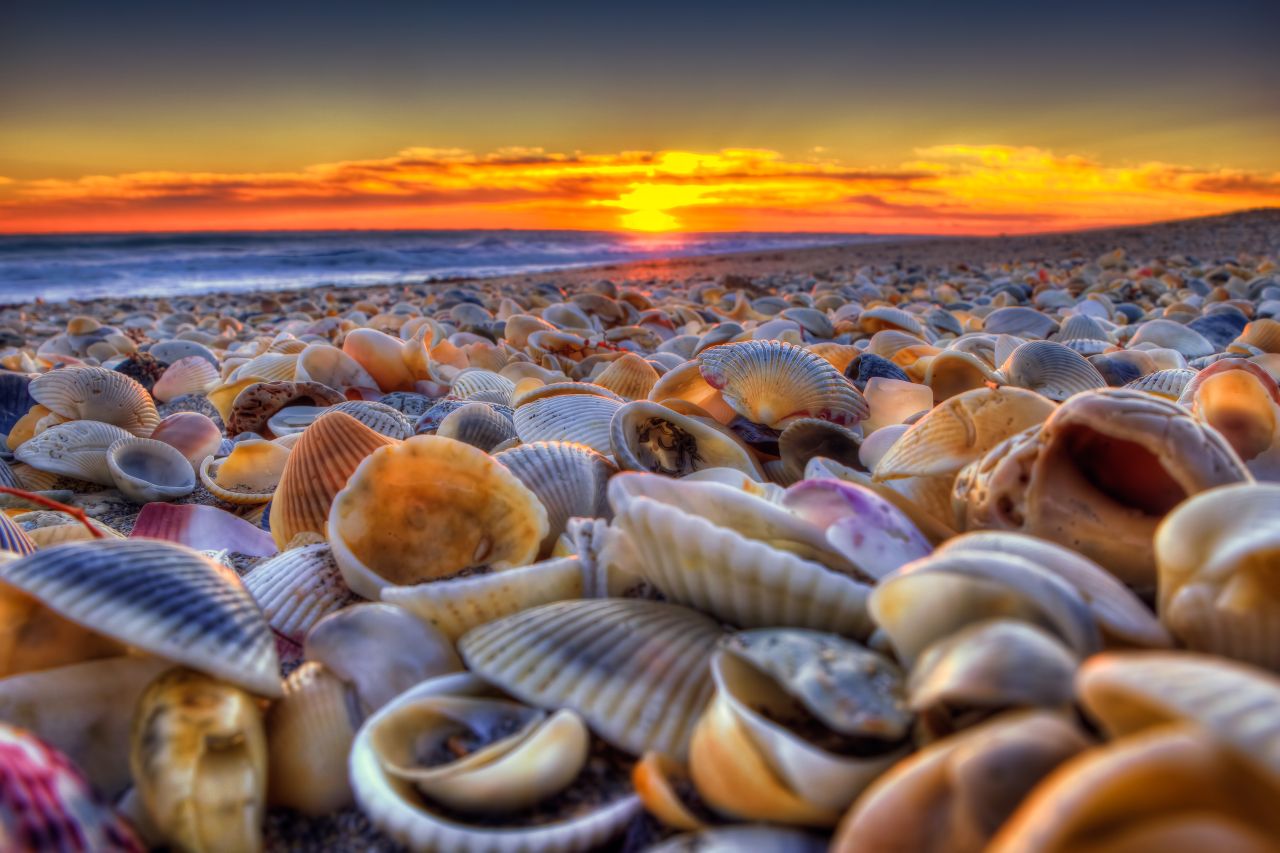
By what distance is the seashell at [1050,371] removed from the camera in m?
2.94

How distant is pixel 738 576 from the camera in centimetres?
123

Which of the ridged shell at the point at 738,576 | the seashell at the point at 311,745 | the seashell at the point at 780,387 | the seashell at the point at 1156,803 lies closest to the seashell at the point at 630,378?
the seashell at the point at 780,387

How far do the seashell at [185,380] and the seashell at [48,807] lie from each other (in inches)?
164

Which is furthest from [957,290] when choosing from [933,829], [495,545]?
[933,829]

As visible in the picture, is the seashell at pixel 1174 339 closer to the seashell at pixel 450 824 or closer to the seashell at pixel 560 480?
the seashell at pixel 560 480

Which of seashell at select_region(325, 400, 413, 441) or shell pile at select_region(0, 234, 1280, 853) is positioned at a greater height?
shell pile at select_region(0, 234, 1280, 853)

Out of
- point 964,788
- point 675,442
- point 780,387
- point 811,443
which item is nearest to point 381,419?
point 675,442

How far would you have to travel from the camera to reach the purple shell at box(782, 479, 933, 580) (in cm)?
133

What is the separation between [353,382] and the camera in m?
4.03

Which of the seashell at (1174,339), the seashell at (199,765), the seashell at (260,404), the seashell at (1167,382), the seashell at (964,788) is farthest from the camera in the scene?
the seashell at (1174,339)

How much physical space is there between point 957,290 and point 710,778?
9.20 metres

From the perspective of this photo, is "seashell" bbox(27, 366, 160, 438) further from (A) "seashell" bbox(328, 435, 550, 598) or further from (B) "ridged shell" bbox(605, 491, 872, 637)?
(B) "ridged shell" bbox(605, 491, 872, 637)

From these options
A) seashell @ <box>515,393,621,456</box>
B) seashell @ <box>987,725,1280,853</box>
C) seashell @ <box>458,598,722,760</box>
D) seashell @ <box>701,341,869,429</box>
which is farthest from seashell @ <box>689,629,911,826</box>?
seashell @ <box>701,341,869,429</box>

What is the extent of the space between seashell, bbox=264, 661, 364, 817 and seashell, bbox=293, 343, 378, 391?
288cm
